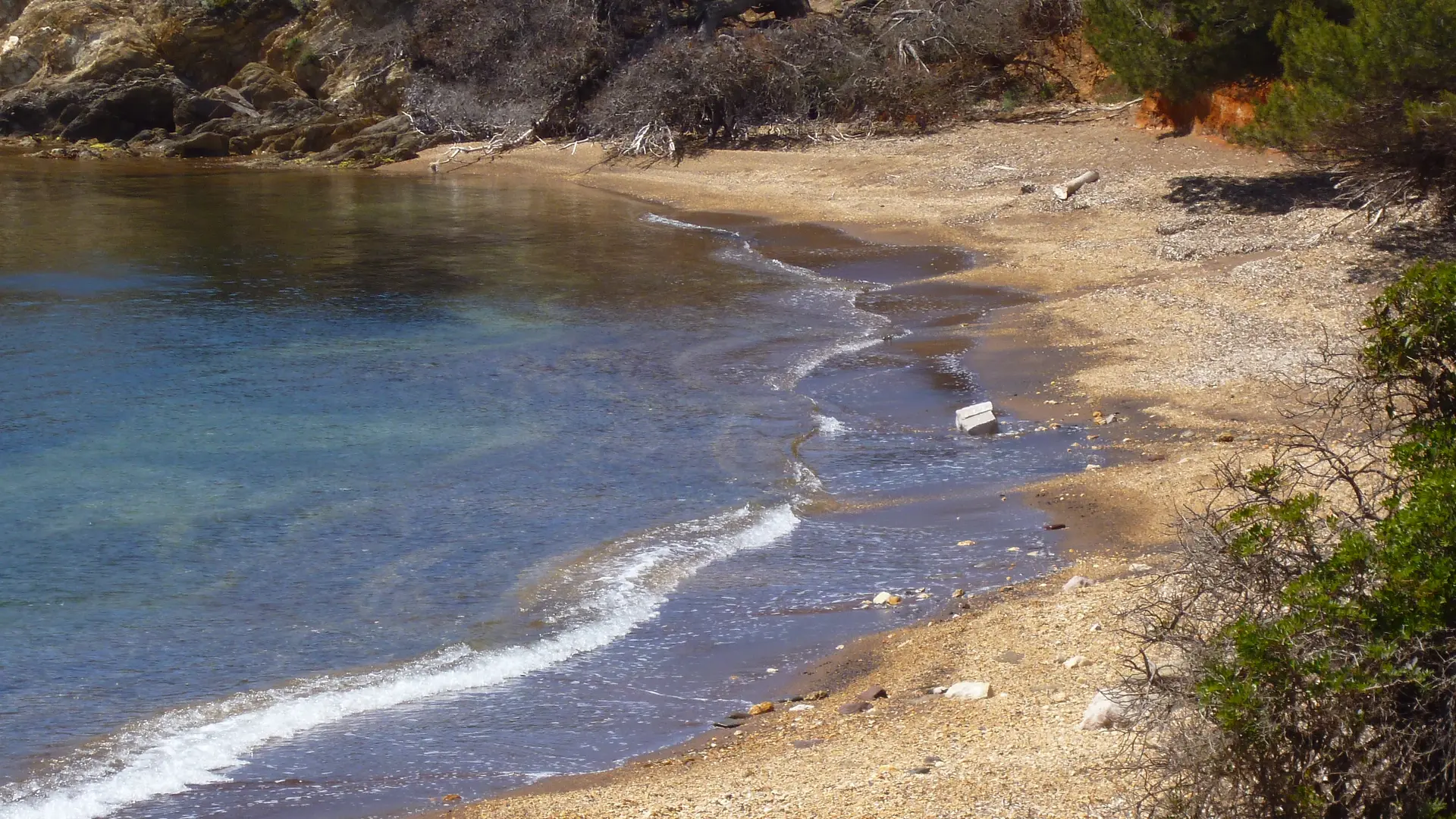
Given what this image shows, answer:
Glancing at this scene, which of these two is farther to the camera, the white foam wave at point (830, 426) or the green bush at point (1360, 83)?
the green bush at point (1360, 83)

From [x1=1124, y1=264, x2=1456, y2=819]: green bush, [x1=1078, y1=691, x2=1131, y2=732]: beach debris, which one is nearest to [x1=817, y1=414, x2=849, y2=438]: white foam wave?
[x1=1078, y1=691, x2=1131, y2=732]: beach debris

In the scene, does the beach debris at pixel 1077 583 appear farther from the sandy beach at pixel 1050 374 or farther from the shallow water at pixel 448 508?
the shallow water at pixel 448 508

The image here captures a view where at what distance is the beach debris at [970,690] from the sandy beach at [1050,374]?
52mm

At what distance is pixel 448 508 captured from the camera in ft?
37.3

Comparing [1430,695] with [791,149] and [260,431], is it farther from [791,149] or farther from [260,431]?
[791,149]

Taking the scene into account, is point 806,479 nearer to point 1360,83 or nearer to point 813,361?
point 813,361

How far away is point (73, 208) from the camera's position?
95.2 ft

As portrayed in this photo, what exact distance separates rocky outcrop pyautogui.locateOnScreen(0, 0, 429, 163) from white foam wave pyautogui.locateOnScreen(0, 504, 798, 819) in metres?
29.2

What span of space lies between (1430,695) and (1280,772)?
18.5 inches

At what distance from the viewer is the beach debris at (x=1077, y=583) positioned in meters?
8.46

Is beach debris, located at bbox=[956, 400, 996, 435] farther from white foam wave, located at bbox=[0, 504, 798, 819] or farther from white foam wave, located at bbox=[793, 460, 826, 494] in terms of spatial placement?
white foam wave, located at bbox=[0, 504, 798, 819]

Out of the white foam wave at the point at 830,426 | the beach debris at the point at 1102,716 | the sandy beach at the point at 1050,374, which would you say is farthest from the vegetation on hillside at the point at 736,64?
the beach debris at the point at 1102,716

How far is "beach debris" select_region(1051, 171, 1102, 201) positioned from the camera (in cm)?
2241

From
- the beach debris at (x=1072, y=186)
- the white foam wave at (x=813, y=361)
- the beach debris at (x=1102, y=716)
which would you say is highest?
the beach debris at (x=1072, y=186)
